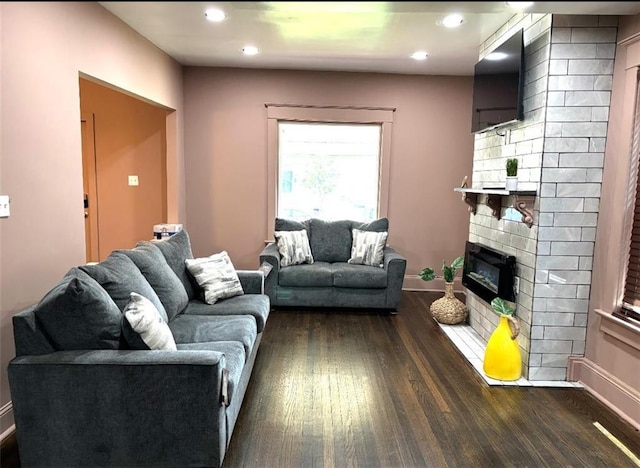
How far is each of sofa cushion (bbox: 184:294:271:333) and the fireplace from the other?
1790 mm

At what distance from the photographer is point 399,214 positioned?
5.20 m

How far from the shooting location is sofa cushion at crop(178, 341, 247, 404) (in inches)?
Answer: 81.8

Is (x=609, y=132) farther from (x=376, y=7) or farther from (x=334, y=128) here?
(x=334, y=128)

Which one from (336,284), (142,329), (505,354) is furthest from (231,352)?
(336,284)

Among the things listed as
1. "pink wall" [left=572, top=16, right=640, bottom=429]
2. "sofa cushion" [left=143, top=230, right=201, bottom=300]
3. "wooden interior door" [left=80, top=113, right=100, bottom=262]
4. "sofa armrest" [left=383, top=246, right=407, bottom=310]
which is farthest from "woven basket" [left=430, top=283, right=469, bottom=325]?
"wooden interior door" [left=80, top=113, right=100, bottom=262]

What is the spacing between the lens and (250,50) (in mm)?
4160

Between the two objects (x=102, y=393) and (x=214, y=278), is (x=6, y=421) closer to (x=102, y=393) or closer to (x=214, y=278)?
(x=102, y=393)

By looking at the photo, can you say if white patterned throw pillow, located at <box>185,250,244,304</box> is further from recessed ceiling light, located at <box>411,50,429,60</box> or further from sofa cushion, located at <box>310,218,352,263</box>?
recessed ceiling light, located at <box>411,50,429,60</box>

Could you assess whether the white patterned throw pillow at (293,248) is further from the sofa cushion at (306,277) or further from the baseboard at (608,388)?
the baseboard at (608,388)

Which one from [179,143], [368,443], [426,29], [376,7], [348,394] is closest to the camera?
[376,7]

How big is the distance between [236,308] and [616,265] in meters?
2.53

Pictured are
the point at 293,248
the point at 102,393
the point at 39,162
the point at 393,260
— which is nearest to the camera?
the point at 102,393

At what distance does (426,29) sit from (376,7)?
121 inches

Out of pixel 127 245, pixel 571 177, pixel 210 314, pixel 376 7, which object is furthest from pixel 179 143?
pixel 376 7
